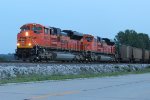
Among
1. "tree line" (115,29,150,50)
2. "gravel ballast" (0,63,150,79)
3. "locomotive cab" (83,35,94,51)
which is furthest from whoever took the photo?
"tree line" (115,29,150,50)

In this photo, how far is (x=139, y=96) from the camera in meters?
12.9

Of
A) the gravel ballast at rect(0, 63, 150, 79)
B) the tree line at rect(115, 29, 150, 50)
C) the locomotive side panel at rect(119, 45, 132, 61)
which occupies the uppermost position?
the tree line at rect(115, 29, 150, 50)

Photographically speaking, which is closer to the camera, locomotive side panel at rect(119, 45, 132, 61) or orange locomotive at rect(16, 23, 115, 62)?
orange locomotive at rect(16, 23, 115, 62)

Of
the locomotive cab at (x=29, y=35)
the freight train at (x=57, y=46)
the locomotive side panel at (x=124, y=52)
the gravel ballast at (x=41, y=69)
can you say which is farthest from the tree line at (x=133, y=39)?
the gravel ballast at (x=41, y=69)

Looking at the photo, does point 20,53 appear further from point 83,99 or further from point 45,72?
point 83,99

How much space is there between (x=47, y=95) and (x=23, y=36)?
84.6 ft

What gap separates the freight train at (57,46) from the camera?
3684 cm

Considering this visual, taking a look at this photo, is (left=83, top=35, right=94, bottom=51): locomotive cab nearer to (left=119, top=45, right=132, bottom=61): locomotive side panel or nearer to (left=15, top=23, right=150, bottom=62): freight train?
(left=15, top=23, right=150, bottom=62): freight train

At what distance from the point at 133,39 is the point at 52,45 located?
92.5 m

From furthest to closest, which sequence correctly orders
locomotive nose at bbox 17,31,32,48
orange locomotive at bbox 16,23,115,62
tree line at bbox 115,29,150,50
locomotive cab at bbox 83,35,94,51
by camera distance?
1. tree line at bbox 115,29,150,50
2. locomotive cab at bbox 83,35,94,51
3. locomotive nose at bbox 17,31,32,48
4. orange locomotive at bbox 16,23,115,62

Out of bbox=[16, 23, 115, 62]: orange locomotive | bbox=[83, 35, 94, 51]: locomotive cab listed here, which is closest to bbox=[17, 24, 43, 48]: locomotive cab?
bbox=[16, 23, 115, 62]: orange locomotive

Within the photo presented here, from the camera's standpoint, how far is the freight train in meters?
36.8

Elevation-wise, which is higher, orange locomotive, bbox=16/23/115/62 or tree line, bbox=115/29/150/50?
tree line, bbox=115/29/150/50

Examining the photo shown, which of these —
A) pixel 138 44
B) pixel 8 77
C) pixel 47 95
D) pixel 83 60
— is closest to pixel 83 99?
pixel 47 95
